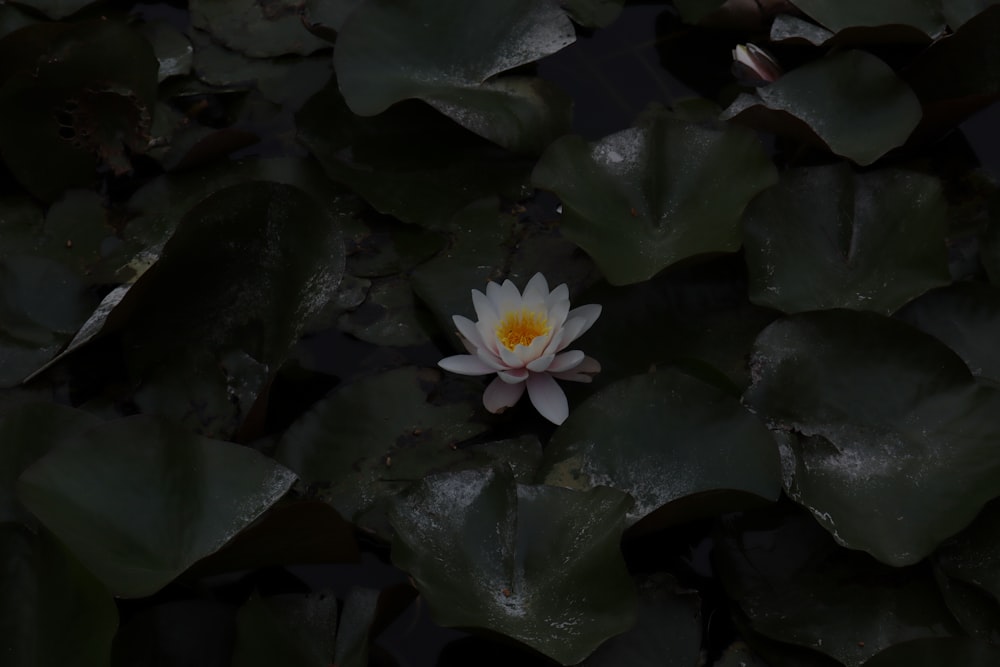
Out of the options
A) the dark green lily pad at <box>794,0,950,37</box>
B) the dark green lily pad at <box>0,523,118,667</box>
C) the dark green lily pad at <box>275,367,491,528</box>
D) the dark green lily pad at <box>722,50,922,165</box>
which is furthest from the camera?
the dark green lily pad at <box>794,0,950,37</box>

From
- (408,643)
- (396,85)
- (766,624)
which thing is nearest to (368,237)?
(396,85)

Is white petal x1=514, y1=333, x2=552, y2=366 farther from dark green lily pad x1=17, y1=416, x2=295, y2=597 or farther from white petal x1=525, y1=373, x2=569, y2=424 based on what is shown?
dark green lily pad x1=17, y1=416, x2=295, y2=597

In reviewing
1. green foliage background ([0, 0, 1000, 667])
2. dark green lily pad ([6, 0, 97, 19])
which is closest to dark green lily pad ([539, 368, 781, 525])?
green foliage background ([0, 0, 1000, 667])

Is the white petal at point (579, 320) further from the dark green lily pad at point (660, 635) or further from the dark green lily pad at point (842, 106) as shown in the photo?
the dark green lily pad at point (842, 106)

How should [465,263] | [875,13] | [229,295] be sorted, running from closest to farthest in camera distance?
[229,295]
[465,263]
[875,13]

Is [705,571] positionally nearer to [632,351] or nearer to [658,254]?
[632,351]

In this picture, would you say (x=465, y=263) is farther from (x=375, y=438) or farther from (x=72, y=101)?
(x=72, y=101)

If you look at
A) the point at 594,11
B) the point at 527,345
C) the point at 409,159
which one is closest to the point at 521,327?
the point at 527,345

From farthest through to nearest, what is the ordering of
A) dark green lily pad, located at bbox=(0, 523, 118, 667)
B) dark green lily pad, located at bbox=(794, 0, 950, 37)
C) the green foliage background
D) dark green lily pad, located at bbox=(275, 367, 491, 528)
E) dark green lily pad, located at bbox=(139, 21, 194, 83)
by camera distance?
dark green lily pad, located at bbox=(139, 21, 194, 83) → dark green lily pad, located at bbox=(794, 0, 950, 37) → dark green lily pad, located at bbox=(275, 367, 491, 528) → the green foliage background → dark green lily pad, located at bbox=(0, 523, 118, 667)
